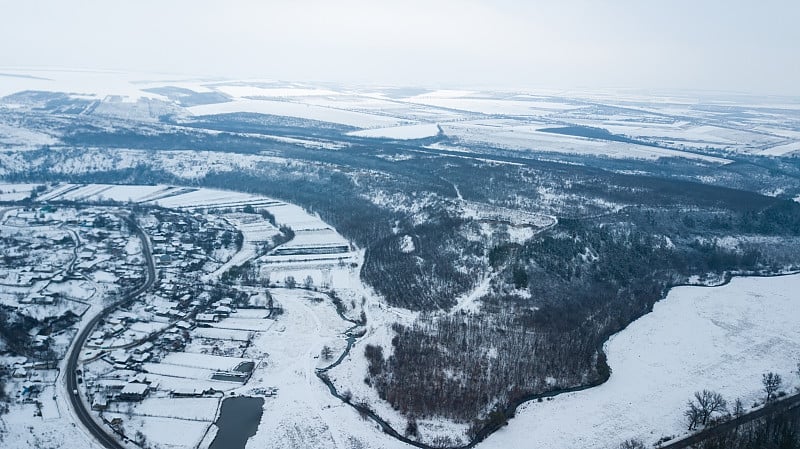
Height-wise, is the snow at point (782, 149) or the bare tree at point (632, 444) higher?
the snow at point (782, 149)

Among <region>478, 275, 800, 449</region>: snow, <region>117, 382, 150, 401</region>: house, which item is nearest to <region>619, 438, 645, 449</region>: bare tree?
<region>478, 275, 800, 449</region>: snow

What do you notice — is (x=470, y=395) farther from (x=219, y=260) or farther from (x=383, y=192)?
(x=383, y=192)

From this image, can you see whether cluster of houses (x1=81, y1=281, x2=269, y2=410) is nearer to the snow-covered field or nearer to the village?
the village

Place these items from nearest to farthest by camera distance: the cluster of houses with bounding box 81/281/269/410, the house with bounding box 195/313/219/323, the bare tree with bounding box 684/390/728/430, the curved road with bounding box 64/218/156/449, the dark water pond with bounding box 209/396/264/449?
the curved road with bounding box 64/218/156/449 < the dark water pond with bounding box 209/396/264/449 < the bare tree with bounding box 684/390/728/430 < the cluster of houses with bounding box 81/281/269/410 < the house with bounding box 195/313/219/323

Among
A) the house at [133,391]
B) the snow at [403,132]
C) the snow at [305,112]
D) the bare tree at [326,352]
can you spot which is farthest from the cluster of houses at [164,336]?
the snow at [305,112]

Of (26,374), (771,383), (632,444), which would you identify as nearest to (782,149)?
(771,383)

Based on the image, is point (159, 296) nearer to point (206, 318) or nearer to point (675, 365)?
point (206, 318)

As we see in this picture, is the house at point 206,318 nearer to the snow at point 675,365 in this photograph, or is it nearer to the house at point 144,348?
the house at point 144,348
